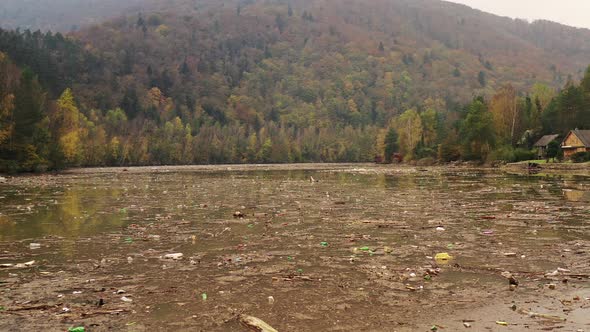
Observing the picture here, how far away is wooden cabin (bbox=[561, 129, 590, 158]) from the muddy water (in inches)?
2588

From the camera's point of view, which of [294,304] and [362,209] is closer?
[294,304]

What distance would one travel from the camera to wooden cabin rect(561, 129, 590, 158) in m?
80.4

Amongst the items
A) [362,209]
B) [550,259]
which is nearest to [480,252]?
Answer: [550,259]

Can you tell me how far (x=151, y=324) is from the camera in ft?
28.8

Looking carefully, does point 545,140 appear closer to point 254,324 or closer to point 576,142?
point 576,142

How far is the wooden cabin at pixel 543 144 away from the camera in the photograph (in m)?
88.1

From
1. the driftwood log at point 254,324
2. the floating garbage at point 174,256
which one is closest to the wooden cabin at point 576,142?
the floating garbage at point 174,256

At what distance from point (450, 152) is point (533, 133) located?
1882 centimetres

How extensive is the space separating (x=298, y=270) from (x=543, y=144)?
94911mm

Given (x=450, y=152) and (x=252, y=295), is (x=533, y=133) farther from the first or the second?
(x=252, y=295)

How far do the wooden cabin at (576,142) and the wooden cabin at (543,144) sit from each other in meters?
3.09

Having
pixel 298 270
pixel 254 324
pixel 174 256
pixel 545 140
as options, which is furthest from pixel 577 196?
pixel 545 140

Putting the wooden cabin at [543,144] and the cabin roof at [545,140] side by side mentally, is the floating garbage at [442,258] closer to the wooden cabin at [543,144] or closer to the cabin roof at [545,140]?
the wooden cabin at [543,144]

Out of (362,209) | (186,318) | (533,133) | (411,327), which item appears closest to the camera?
(411,327)
